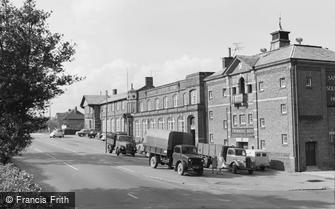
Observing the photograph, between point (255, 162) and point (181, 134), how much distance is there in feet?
25.1

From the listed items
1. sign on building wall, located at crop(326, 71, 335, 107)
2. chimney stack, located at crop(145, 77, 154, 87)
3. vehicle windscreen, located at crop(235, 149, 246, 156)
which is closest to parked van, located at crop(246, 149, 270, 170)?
vehicle windscreen, located at crop(235, 149, 246, 156)

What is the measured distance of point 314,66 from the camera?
1629 inches

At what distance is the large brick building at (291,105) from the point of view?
132 feet

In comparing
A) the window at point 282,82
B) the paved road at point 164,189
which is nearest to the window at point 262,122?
the window at point 282,82

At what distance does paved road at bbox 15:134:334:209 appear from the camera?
2078 centimetres

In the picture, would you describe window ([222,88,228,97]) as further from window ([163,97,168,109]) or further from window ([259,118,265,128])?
window ([163,97,168,109])

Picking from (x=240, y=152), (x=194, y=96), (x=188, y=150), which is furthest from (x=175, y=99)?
(x=188, y=150)

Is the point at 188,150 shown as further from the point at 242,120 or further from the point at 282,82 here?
the point at 242,120

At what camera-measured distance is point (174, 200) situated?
21.5 m

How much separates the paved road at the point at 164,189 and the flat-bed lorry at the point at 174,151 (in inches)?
40.0

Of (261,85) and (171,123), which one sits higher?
(261,85)

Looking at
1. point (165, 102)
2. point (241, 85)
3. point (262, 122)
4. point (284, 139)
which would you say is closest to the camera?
point (284, 139)

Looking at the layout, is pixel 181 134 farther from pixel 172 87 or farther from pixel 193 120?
pixel 172 87

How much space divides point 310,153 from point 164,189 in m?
20.5
